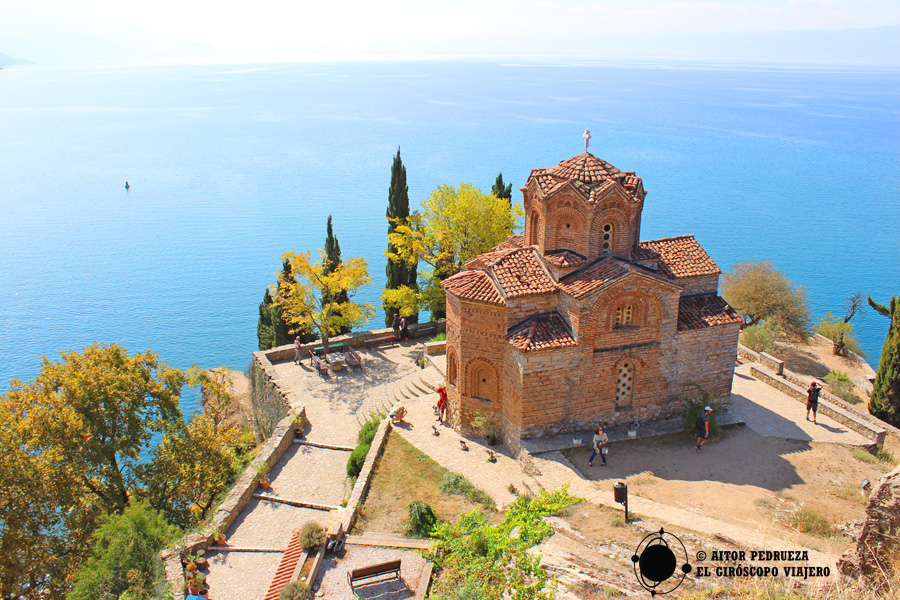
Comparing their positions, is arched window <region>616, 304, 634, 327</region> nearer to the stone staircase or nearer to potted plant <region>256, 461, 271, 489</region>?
the stone staircase

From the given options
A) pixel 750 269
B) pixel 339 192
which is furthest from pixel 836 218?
pixel 339 192

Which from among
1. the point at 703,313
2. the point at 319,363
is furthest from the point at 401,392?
the point at 703,313

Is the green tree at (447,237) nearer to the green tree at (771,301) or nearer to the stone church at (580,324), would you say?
the stone church at (580,324)

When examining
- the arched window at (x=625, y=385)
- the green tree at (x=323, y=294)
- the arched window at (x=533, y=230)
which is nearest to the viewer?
the arched window at (x=625, y=385)

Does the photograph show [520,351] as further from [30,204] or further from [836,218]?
[30,204]

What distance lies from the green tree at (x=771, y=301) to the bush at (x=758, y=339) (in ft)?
15.6

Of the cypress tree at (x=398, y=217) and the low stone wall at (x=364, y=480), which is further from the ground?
the cypress tree at (x=398, y=217)

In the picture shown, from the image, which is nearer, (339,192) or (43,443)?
(43,443)

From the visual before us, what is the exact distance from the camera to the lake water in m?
54.7

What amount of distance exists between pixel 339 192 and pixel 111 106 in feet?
444

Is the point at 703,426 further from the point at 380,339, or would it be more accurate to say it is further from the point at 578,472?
the point at 380,339

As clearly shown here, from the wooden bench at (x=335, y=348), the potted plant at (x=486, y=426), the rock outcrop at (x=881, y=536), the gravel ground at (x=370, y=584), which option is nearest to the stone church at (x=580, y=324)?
the potted plant at (x=486, y=426)

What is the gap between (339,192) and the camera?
86438 millimetres

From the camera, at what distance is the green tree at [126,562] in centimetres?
1442
